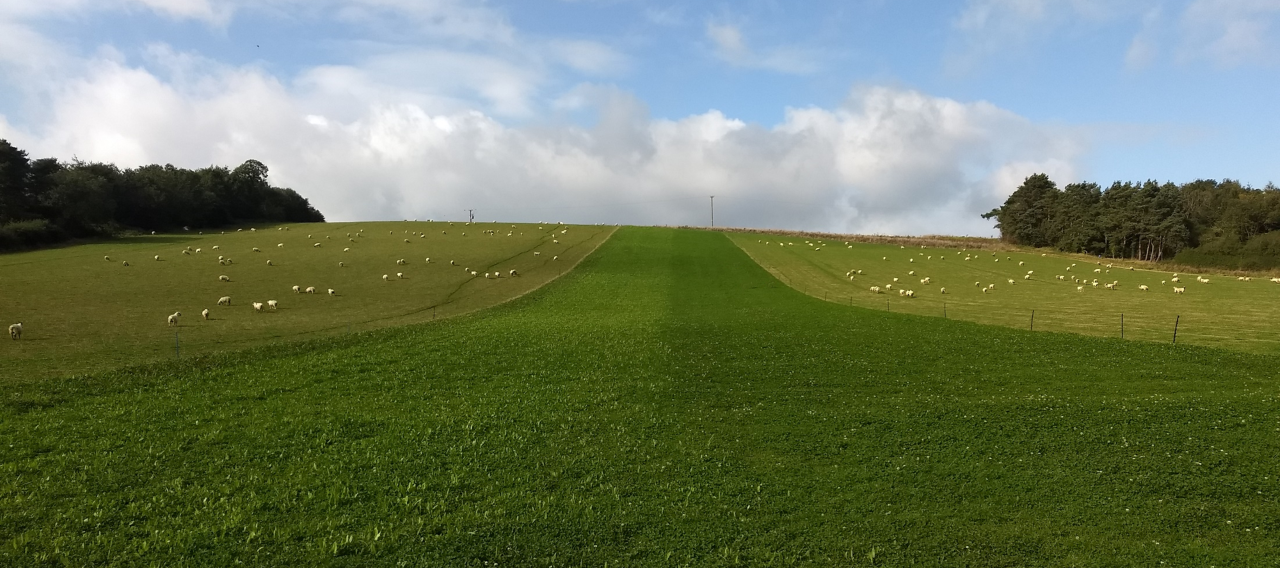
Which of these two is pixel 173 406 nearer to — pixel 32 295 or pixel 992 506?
pixel 992 506

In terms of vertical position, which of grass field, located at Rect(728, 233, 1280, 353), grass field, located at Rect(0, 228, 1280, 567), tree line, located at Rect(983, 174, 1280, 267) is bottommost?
grass field, located at Rect(0, 228, 1280, 567)

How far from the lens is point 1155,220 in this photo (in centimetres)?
10700

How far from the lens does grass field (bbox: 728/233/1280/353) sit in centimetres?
3800

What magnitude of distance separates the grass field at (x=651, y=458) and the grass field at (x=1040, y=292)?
8.92 meters

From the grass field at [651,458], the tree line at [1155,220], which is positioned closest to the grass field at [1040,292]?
the grass field at [651,458]

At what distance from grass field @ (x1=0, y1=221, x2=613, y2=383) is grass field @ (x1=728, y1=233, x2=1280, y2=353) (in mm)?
29923

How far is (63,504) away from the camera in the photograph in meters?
13.9

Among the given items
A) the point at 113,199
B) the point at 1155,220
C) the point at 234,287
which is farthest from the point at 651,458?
the point at 1155,220

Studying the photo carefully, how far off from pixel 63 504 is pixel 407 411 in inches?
354

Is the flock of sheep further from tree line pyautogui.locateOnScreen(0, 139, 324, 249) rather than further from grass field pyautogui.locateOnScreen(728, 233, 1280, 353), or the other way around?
tree line pyautogui.locateOnScreen(0, 139, 324, 249)

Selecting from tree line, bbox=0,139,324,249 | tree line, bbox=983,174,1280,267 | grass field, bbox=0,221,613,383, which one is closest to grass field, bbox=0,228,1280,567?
grass field, bbox=0,221,613,383

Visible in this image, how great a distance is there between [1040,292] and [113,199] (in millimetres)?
125585

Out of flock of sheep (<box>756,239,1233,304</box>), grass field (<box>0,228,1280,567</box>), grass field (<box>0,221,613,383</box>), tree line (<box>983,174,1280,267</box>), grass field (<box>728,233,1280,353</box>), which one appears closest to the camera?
grass field (<box>0,228,1280,567</box>)

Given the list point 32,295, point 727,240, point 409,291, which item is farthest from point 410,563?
point 727,240
